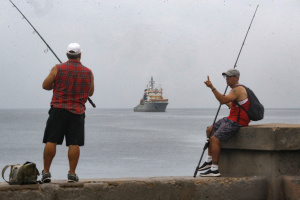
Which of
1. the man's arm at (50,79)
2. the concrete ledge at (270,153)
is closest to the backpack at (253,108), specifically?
the concrete ledge at (270,153)

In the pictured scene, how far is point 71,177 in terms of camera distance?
5.01m

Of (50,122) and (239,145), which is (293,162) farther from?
(50,122)

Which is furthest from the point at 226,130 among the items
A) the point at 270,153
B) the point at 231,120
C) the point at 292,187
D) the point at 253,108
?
the point at 292,187

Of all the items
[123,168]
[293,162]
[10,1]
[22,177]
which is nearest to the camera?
[22,177]

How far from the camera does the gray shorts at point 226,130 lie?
A: 5594 millimetres

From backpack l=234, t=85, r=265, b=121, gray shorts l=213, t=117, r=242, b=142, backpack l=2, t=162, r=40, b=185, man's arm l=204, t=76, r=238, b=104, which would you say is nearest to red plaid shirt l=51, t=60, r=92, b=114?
backpack l=2, t=162, r=40, b=185

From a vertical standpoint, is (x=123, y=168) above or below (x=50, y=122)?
below

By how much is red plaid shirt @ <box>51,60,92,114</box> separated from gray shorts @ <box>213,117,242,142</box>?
140 cm

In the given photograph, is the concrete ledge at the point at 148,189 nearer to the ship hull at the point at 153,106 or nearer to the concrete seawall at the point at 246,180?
the concrete seawall at the point at 246,180

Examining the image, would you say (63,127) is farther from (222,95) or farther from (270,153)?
(270,153)

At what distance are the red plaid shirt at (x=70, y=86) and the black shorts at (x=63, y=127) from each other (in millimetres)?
53

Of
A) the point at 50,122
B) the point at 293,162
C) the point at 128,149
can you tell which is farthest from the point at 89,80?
the point at 128,149

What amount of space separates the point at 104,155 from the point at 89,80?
113 ft

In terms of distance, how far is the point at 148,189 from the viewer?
203 inches
